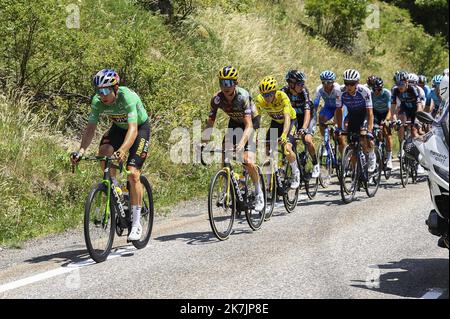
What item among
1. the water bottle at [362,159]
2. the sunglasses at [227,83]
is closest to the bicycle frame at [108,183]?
the sunglasses at [227,83]

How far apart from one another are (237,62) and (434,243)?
1294cm

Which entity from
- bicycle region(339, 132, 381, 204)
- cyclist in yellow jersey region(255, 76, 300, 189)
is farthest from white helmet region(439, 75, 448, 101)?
bicycle region(339, 132, 381, 204)

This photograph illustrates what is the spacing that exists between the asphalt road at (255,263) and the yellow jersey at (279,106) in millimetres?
1797

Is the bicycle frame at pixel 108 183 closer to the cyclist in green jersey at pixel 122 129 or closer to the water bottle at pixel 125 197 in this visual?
the cyclist in green jersey at pixel 122 129

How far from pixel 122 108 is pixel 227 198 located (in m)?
2.01

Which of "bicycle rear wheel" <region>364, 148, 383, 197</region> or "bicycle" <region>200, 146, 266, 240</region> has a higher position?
"bicycle" <region>200, 146, 266, 240</region>

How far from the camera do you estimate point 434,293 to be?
21.1 feet

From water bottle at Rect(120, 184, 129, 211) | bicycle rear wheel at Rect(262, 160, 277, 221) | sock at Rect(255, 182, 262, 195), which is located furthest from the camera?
bicycle rear wheel at Rect(262, 160, 277, 221)

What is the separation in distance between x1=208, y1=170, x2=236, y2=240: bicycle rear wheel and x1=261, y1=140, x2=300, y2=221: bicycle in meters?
1.53

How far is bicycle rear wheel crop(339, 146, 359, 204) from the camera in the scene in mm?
12281

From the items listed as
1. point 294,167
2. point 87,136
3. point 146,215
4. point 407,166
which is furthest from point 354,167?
point 87,136

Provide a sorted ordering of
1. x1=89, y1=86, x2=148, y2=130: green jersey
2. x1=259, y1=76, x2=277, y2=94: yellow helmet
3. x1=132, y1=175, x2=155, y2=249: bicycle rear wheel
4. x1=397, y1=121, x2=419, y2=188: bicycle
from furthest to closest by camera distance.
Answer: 1. x1=397, y1=121, x2=419, y2=188: bicycle
2. x1=259, y1=76, x2=277, y2=94: yellow helmet
3. x1=132, y1=175, x2=155, y2=249: bicycle rear wheel
4. x1=89, y1=86, x2=148, y2=130: green jersey

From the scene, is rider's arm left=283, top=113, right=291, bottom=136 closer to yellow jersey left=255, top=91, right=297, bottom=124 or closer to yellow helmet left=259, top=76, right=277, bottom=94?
yellow jersey left=255, top=91, right=297, bottom=124

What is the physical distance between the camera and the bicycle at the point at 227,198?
30.2 ft
